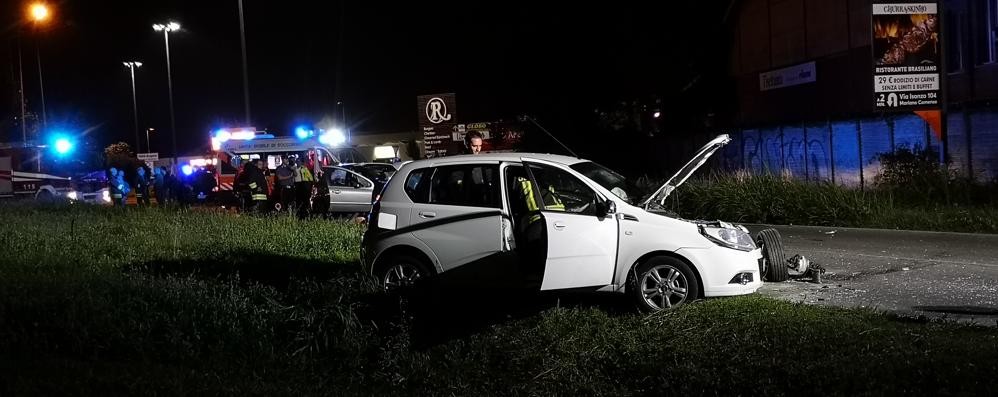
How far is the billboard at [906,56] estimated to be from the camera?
16.9m

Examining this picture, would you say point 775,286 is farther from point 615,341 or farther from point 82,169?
point 82,169

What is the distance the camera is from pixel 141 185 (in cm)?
2438

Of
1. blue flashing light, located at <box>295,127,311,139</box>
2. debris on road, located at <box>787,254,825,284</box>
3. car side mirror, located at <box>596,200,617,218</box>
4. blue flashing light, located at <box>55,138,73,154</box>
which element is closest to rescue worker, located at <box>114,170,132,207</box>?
blue flashing light, located at <box>295,127,311,139</box>

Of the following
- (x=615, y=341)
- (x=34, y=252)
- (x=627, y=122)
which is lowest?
(x=615, y=341)

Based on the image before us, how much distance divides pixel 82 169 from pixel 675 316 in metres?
42.3

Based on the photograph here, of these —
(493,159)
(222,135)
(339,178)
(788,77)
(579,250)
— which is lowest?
(579,250)

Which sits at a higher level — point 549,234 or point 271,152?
point 271,152

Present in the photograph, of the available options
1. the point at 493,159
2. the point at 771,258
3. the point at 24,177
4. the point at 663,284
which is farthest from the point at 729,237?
the point at 24,177

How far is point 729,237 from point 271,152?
18485 mm

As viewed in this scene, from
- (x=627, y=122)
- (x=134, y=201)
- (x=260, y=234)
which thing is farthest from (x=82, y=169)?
(x=260, y=234)

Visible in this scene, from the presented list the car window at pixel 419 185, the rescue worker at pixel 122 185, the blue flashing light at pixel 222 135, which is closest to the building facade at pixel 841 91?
the car window at pixel 419 185

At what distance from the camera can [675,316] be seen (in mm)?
7871

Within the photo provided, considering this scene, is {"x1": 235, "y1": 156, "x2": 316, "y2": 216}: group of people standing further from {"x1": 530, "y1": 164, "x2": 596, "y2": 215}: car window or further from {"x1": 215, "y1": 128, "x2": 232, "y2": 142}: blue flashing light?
{"x1": 530, "y1": 164, "x2": 596, "y2": 215}: car window

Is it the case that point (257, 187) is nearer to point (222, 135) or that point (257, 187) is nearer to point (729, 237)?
point (222, 135)
